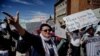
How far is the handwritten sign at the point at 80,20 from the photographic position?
11.7 feet

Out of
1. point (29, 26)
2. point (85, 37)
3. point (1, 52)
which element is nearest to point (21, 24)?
point (29, 26)

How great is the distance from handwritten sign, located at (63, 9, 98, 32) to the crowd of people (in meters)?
0.04

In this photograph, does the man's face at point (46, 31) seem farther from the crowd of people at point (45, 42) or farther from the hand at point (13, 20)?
the hand at point (13, 20)

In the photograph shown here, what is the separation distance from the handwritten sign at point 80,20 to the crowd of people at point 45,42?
0.04m

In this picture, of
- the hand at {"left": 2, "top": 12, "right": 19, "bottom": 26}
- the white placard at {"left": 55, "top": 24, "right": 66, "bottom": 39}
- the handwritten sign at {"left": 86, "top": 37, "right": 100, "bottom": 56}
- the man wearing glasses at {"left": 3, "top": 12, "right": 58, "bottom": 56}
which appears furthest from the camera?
the handwritten sign at {"left": 86, "top": 37, "right": 100, "bottom": 56}

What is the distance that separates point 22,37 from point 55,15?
0.36 metres

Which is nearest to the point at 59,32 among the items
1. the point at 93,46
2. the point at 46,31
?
the point at 46,31

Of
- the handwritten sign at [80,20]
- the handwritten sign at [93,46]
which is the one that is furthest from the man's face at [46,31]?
the handwritten sign at [93,46]

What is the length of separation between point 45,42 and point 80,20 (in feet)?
1.32

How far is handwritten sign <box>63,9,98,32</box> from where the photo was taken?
3.58 metres

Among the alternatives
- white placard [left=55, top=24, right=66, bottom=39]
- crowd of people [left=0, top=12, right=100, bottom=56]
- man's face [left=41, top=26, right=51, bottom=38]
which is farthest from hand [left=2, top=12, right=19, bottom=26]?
white placard [left=55, top=24, right=66, bottom=39]

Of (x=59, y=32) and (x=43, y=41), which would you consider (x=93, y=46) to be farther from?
(x=43, y=41)

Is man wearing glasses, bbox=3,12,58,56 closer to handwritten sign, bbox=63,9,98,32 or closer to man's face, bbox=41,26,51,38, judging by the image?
man's face, bbox=41,26,51,38

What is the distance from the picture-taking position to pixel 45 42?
345cm
